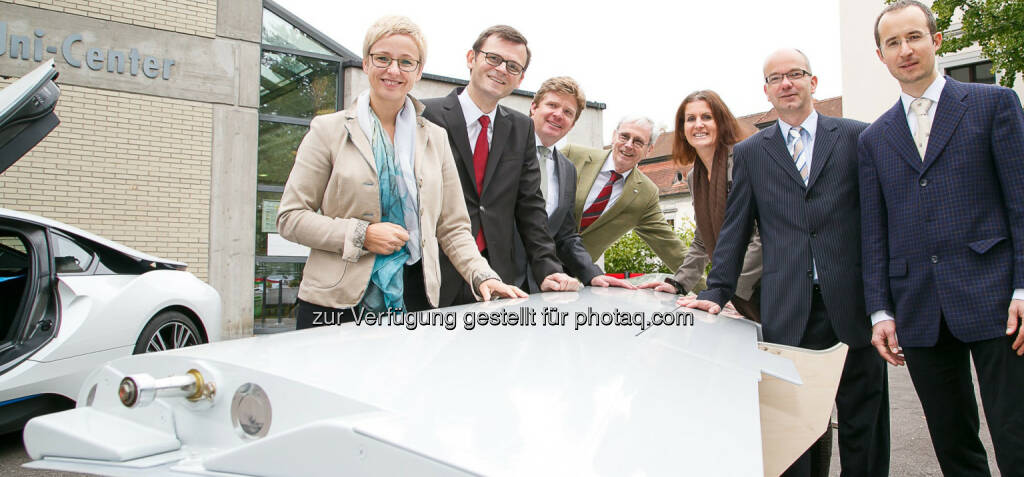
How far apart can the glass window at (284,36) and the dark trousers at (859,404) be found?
10.9 m

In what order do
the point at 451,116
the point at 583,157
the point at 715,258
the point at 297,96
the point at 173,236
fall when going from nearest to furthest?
the point at 715,258, the point at 451,116, the point at 583,157, the point at 173,236, the point at 297,96

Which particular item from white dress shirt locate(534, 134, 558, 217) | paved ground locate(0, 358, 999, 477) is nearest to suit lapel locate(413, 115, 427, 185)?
white dress shirt locate(534, 134, 558, 217)

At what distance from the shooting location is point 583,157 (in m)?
3.74

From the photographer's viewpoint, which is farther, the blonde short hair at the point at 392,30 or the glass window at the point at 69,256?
the glass window at the point at 69,256

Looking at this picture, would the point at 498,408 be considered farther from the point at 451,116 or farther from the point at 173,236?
the point at 173,236

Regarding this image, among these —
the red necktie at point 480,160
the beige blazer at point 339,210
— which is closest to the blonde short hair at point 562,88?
the red necktie at point 480,160

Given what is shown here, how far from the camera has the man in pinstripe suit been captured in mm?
2125

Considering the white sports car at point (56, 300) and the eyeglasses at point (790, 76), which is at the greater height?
the eyeglasses at point (790, 76)

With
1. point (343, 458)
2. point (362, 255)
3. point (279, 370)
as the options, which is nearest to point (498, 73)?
point (362, 255)

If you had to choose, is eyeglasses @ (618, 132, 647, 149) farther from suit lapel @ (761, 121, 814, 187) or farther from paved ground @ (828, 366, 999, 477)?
paved ground @ (828, 366, 999, 477)

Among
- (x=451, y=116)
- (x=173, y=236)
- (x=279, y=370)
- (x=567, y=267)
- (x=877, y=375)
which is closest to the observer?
(x=279, y=370)

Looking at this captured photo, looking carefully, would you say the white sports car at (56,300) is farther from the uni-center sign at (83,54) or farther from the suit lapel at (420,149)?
the uni-center sign at (83,54)

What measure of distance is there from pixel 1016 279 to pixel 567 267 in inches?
70.5

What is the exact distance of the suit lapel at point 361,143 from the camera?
6.57 feet
